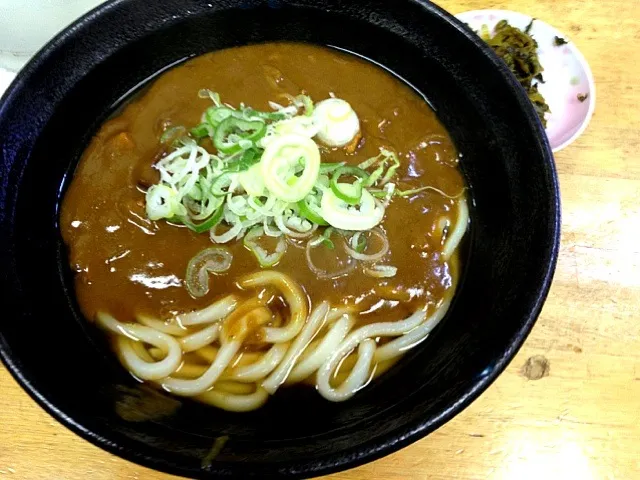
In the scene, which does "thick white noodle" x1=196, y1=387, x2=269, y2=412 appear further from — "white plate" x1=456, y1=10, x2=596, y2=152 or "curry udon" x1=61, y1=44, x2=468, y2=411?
"white plate" x1=456, y1=10, x2=596, y2=152

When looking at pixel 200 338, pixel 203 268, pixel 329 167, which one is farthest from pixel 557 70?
pixel 200 338

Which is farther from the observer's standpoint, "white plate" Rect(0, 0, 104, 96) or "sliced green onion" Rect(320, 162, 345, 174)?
"white plate" Rect(0, 0, 104, 96)

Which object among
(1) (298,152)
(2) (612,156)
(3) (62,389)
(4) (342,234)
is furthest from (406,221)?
(3) (62,389)

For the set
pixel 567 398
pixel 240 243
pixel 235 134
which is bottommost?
pixel 567 398

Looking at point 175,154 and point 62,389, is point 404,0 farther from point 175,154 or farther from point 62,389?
point 62,389

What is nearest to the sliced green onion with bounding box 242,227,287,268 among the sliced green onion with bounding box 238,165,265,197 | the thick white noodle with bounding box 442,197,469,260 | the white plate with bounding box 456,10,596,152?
the sliced green onion with bounding box 238,165,265,197

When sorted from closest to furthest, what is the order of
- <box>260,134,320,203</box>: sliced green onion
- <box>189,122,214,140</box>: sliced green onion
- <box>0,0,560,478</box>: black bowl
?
<box>0,0,560,478</box>: black bowl < <box>260,134,320,203</box>: sliced green onion < <box>189,122,214,140</box>: sliced green onion

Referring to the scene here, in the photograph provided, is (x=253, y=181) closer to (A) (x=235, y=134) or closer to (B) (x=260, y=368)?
(A) (x=235, y=134)
